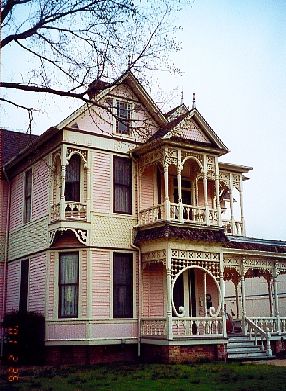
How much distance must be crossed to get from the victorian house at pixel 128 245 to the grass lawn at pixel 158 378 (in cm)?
199

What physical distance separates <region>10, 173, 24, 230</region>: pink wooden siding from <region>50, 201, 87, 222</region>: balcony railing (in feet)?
12.6

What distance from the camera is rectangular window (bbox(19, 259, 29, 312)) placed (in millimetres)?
22172

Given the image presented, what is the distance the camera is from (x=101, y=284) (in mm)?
19797

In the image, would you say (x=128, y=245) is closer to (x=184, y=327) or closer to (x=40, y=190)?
(x=184, y=327)

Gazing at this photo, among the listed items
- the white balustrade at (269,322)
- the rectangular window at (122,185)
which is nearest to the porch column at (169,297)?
the rectangular window at (122,185)

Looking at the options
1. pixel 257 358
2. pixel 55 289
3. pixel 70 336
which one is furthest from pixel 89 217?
pixel 257 358

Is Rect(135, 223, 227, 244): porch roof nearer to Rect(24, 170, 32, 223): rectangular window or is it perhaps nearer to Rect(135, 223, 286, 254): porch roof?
Rect(135, 223, 286, 254): porch roof

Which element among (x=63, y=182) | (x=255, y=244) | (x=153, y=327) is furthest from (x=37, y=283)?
(x=255, y=244)

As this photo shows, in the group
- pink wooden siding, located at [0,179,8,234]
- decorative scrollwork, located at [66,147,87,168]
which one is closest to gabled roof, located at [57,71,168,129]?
decorative scrollwork, located at [66,147,87,168]

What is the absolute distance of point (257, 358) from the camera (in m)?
20.6

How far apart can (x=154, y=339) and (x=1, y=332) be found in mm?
7232

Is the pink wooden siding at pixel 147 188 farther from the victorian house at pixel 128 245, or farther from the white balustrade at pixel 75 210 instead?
the white balustrade at pixel 75 210

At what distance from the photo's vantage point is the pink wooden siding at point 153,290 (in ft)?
68.2

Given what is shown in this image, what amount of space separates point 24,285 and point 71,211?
4795 mm
